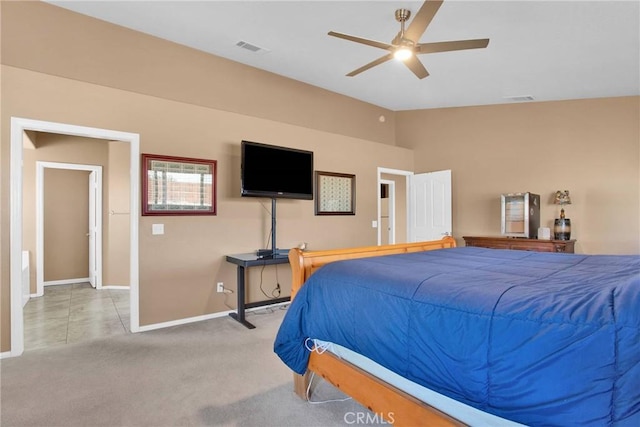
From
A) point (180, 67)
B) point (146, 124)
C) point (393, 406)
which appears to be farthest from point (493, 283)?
point (180, 67)

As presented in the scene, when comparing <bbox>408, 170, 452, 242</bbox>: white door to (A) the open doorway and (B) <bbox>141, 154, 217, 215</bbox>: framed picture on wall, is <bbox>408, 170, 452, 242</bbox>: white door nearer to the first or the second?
(A) the open doorway

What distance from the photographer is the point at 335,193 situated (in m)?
5.26

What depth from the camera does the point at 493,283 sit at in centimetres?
159

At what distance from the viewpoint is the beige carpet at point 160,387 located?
2059 mm

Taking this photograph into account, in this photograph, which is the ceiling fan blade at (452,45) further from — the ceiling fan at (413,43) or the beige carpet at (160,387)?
the beige carpet at (160,387)

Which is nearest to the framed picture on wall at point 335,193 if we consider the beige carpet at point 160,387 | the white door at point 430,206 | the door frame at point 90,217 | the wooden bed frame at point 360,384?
the white door at point 430,206

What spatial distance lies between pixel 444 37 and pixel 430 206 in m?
2.95

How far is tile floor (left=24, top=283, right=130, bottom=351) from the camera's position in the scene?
3.41 m

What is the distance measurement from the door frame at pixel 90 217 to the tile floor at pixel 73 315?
0.92ft

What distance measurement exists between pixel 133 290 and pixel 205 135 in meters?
1.88

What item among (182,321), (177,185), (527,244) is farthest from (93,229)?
(527,244)

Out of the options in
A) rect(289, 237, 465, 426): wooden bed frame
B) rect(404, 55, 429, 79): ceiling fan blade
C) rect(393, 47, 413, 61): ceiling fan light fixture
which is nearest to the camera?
rect(289, 237, 465, 426): wooden bed frame

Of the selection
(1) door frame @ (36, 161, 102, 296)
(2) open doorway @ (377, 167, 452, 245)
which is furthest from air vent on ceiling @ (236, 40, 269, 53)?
(1) door frame @ (36, 161, 102, 296)

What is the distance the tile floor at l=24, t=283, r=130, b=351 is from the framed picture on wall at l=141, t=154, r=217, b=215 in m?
1.37
